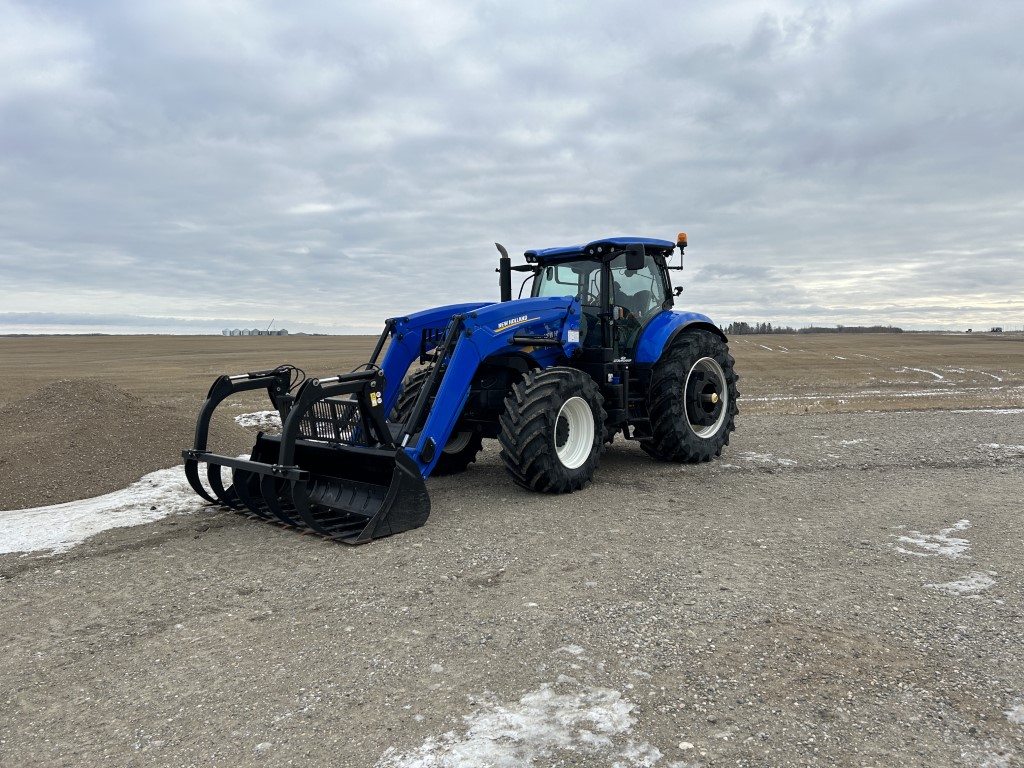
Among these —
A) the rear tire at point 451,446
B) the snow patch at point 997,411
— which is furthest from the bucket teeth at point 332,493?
the snow patch at point 997,411

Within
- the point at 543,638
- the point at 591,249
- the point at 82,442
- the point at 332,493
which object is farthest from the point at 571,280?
the point at 82,442

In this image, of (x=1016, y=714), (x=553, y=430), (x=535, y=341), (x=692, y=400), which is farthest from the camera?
(x=692, y=400)

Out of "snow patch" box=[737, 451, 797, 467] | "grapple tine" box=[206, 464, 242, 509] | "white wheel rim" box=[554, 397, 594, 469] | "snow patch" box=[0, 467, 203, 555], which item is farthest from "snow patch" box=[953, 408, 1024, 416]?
"snow patch" box=[0, 467, 203, 555]

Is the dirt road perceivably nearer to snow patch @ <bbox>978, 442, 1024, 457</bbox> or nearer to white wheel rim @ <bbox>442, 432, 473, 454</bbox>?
white wheel rim @ <bbox>442, 432, 473, 454</bbox>

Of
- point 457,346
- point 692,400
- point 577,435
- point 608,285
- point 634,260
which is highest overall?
point 634,260

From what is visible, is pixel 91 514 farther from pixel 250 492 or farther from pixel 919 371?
pixel 919 371

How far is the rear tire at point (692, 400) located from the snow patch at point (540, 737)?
5391 millimetres

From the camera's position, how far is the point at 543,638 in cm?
390

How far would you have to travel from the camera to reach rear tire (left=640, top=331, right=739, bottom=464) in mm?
8391

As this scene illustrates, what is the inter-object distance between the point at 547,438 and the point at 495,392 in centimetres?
95

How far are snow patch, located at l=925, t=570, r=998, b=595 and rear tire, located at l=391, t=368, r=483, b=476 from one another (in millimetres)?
4676

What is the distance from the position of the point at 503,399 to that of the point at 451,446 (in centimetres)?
A: 118

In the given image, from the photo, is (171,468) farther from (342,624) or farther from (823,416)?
(823,416)

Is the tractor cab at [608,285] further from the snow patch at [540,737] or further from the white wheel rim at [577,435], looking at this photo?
the snow patch at [540,737]
